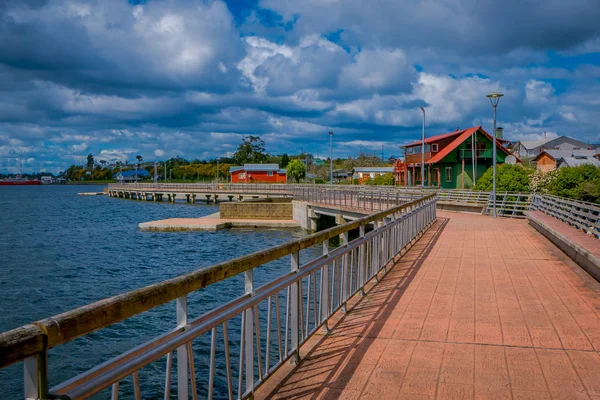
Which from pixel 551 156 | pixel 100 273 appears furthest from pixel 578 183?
pixel 551 156

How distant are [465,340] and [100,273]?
19505mm

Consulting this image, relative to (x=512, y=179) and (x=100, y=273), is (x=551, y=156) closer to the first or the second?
(x=512, y=179)

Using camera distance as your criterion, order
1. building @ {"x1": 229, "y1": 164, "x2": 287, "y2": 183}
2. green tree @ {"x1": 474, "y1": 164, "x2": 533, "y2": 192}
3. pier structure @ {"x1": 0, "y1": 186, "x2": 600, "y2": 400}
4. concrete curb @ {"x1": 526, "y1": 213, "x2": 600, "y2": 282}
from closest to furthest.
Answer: pier structure @ {"x1": 0, "y1": 186, "x2": 600, "y2": 400}
concrete curb @ {"x1": 526, "y1": 213, "x2": 600, "y2": 282}
green tree @ {"x1": 474, "y1": 164, "x2": 533, "y2": 192}
building @ {"x1": 229, "y1": 164, "x2": 287, "y2": 183}

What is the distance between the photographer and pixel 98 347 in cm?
1226

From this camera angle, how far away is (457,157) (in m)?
60.3

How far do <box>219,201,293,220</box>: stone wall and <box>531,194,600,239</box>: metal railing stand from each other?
904 inches

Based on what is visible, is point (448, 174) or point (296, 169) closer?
point (448, 174)

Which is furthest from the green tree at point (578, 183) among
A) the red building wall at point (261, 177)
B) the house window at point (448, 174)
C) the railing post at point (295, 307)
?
the red building wall at point (261, 177)

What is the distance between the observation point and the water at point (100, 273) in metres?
12.0

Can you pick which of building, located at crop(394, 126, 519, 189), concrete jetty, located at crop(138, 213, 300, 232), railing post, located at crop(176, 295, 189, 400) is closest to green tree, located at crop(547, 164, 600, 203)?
concrete jetty, located at crop(138, 213, 300, 232)

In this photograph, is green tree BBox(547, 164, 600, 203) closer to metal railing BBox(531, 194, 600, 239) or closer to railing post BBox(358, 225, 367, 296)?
metal railing BBox(531, 194, 600, 239)

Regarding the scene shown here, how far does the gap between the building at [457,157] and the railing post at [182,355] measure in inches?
2235

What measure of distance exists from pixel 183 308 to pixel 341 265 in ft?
13.1

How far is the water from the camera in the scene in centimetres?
1196
